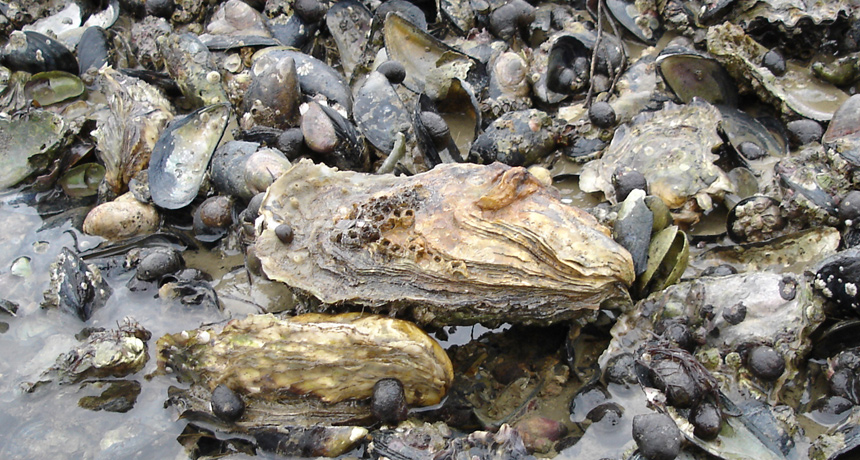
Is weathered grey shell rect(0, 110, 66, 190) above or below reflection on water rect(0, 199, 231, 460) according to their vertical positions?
above

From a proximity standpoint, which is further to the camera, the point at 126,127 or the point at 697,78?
the point at 126,127

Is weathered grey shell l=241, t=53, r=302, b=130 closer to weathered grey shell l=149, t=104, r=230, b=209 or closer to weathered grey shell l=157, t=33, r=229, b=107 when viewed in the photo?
weathered grey shell l=149, t=104, r=230, b=209

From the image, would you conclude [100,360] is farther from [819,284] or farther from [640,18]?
[640,18]

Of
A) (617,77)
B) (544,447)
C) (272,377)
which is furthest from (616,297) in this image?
(617,77)

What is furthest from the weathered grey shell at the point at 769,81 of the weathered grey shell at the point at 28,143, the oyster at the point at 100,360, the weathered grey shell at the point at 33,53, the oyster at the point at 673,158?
the weathered grey shell at the point at 33,53

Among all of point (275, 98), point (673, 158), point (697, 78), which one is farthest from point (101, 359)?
point (697, 78)

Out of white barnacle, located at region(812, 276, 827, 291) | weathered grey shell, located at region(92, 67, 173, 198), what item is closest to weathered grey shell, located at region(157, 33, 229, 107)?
weathered grey shell, located at region(92, 67, 173, 198)
